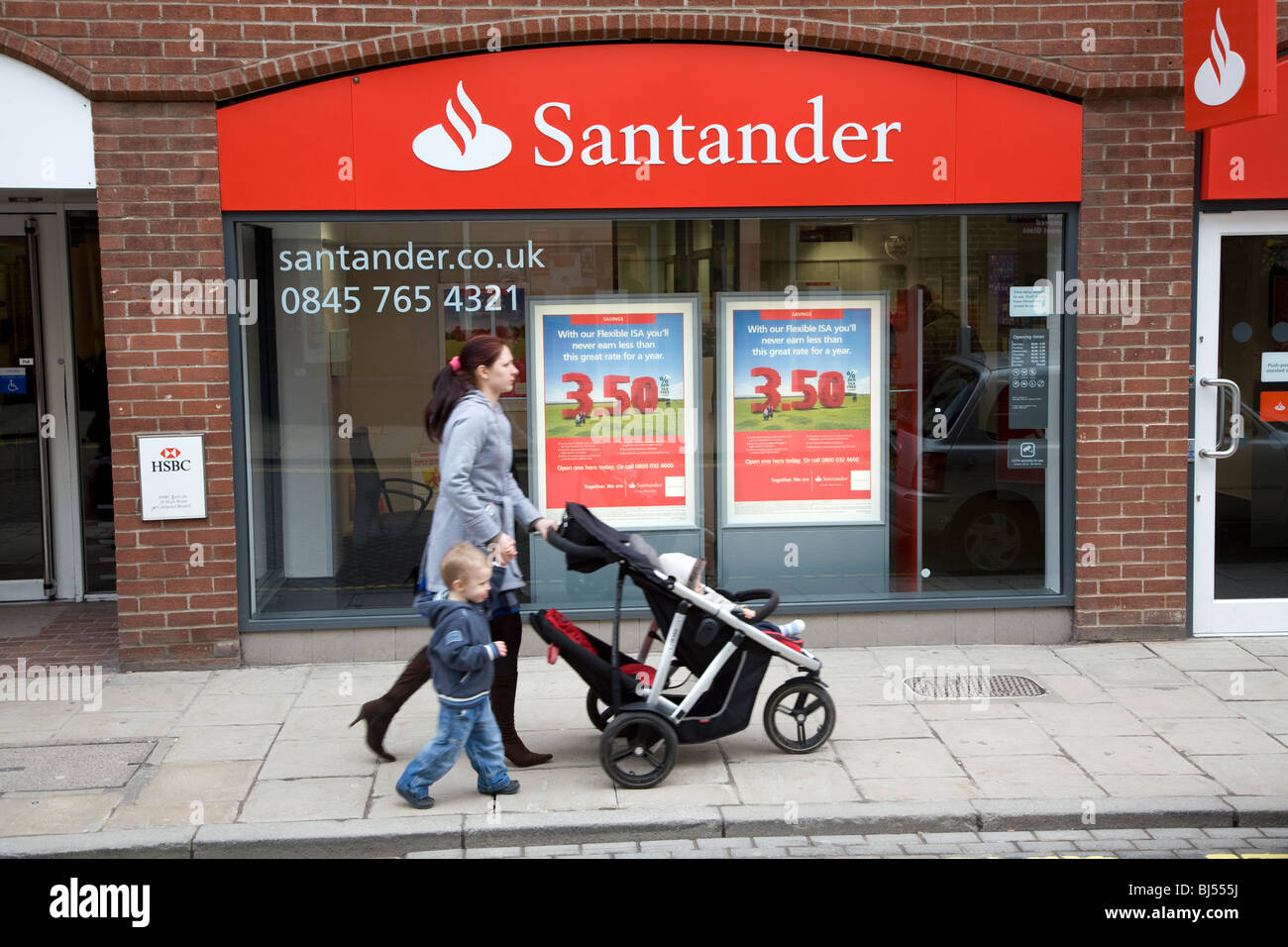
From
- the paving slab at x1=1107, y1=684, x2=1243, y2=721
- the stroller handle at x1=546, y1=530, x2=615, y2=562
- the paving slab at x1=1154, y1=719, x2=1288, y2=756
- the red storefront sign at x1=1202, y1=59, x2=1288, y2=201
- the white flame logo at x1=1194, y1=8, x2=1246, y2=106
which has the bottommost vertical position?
the paving slab at x1=1154, y1=719, x2=1288, y2=756

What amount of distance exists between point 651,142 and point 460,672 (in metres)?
3.70

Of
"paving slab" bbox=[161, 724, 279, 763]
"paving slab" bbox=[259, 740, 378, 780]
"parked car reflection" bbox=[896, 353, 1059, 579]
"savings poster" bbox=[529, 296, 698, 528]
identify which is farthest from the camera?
"parked car reflection" bbox=[896, 353, 1059, 579]

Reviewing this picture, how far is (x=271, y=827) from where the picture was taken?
5.33 meters

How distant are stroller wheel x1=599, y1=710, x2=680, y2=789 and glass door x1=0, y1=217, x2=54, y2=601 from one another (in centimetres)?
563

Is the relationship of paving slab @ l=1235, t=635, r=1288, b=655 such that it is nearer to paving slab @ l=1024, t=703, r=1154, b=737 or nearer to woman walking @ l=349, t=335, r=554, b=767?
paving slab @ l=1024, t=703, r=1154, b=737

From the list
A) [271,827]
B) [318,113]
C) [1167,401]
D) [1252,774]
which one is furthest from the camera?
[1167,401]

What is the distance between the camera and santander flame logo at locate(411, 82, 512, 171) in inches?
297

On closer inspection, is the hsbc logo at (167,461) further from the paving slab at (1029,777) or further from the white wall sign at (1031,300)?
the white wall sign at (1031,300)

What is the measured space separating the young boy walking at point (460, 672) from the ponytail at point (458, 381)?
630mm

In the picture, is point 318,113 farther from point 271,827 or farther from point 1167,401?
point 1167,401

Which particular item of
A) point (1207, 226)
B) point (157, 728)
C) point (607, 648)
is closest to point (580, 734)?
point (607, 648)

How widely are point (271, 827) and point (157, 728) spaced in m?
1.62

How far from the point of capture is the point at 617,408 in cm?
815

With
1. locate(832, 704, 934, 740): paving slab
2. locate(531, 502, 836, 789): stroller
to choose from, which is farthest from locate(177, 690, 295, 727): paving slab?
locate(832, 704, 934, 740): paving slab
